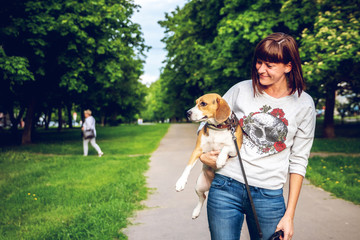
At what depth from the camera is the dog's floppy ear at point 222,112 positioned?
2510 mm

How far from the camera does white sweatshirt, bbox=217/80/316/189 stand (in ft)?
7.30

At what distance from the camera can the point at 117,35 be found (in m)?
19.0

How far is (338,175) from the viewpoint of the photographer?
8.17m

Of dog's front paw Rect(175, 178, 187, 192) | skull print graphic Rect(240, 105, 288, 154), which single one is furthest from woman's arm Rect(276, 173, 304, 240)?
dog's front paw Rect(175, 178, 187, 192)

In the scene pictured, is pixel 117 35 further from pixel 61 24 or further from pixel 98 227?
pixel 98 227

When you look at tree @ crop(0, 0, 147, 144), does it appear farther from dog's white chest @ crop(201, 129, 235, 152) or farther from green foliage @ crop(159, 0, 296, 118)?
dog's white chest @ crop(201, 129, 235, 152)

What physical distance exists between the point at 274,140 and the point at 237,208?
0.54 metres

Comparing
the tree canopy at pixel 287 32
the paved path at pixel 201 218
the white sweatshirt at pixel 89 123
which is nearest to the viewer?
the paved path at pixel 201 218

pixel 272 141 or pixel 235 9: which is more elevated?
pixel 235 9

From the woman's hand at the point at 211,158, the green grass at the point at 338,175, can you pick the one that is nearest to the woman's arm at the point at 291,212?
the woman's hand at the point at 211,158

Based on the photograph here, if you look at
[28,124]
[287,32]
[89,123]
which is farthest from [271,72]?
[28,124]

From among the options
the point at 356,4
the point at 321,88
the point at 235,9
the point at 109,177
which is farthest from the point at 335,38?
the point at 109,177

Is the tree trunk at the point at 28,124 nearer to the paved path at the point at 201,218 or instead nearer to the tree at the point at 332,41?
the paved path at the point at 201,218

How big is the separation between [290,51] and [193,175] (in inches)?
269
